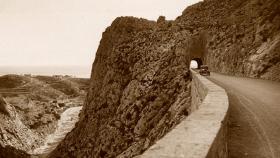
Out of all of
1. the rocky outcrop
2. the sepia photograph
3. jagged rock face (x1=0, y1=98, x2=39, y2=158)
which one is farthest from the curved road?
the rocky outcrop

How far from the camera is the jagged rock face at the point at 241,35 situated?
28.6 metres

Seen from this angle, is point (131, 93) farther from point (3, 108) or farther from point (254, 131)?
point (254, 131)

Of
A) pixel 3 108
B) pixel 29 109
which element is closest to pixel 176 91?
pixel 3 108

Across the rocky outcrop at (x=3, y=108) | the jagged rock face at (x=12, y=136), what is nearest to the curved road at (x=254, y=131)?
the jagged rock face at (x=12, y=136)

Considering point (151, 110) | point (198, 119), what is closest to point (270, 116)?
point (198, 119)

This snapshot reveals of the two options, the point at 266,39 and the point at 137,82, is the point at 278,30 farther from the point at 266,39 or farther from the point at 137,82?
the point at 137,82

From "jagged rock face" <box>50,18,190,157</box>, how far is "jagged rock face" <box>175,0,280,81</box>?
6.18 m

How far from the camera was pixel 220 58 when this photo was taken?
1704 inches

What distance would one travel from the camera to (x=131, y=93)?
37.3m

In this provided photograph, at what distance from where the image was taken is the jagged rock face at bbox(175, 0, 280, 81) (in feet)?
93.9

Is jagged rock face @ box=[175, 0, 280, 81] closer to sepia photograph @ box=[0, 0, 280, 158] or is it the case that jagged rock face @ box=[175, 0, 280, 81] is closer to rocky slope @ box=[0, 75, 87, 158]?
sepia photograph @ box=[0, 0, 280, 158]

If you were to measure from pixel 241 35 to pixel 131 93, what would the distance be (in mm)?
14801

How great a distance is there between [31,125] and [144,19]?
2890cm

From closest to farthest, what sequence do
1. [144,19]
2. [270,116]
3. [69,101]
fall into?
[270,116] < [144,19] < [69,101]
